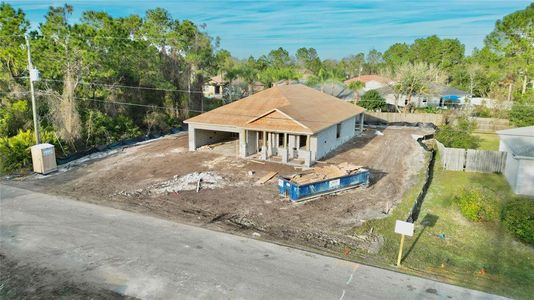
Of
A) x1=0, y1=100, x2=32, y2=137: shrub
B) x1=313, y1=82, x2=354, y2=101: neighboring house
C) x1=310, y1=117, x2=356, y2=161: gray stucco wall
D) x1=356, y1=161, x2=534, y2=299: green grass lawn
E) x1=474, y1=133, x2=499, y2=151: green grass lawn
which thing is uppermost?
x1=313, y1=82, x2=354, y2=101: neighboring house

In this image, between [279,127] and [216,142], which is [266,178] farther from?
[216,142]

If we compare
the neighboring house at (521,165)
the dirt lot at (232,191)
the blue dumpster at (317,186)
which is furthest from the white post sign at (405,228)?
the neighboring house at (521,165)

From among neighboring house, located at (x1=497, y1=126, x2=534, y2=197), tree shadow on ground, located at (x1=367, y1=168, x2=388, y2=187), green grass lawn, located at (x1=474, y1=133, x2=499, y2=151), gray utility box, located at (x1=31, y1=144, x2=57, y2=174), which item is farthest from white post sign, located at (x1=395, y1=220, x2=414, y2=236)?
green grass lawn, located at (x1=474, y1=133, x2=499, y2=151)

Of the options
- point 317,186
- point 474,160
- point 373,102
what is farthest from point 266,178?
point 373,102

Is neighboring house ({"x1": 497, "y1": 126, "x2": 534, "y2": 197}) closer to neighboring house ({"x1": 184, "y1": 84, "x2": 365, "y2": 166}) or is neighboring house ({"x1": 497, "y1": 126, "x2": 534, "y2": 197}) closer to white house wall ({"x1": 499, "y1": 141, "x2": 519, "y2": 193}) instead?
white house wall ({"x1": 499, "y1": 141, "x2": 519, "y2": 193})

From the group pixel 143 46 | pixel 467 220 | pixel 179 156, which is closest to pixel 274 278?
pixel 467 220

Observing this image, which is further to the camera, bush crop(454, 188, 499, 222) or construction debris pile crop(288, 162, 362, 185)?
construction debris pile crop(288, 162, 362, 185)
